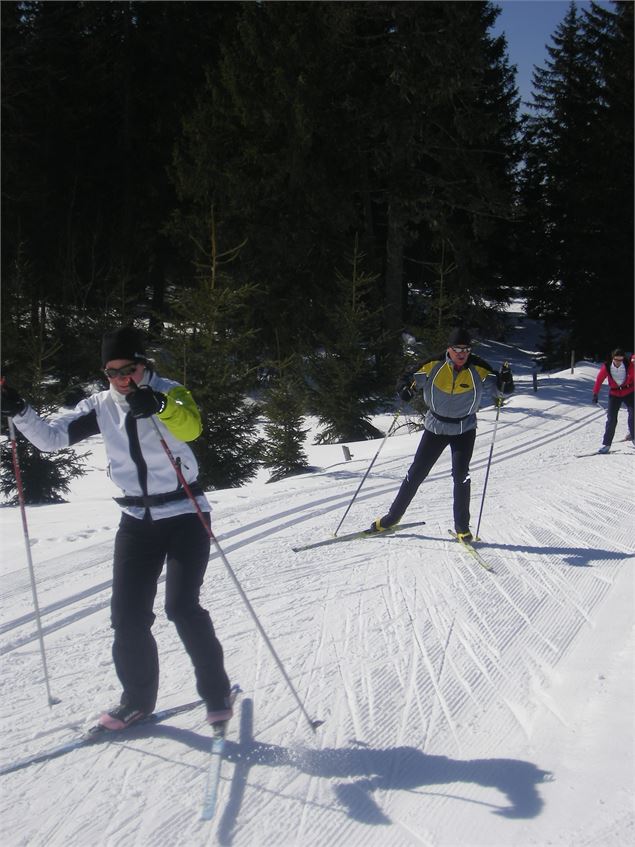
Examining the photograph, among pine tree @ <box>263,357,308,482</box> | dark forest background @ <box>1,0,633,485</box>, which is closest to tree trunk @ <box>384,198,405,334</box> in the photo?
dark forest background @ <box>1,0,633,485</box>

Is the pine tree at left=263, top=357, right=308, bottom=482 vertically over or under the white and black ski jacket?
under

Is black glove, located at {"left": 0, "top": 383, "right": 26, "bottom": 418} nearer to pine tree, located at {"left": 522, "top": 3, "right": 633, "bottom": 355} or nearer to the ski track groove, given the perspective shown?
the ski track groove

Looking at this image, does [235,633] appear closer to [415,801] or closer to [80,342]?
[415,801]

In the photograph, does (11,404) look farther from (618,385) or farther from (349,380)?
(349,380)

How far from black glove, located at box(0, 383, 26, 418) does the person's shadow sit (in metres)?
1.79

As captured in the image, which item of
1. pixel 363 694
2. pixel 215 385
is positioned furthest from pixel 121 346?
pixel 215 385

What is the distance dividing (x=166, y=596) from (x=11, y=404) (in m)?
1.21

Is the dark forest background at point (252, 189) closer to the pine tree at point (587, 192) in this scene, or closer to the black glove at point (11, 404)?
the pine tree at point (587, 192)

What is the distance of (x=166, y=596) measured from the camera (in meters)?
3.56

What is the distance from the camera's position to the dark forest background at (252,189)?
56.1ft

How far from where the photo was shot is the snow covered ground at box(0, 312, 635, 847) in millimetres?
3033

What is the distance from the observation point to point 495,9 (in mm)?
29859

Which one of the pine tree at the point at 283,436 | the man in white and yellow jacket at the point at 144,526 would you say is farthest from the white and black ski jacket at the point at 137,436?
the pine tree at the point at 283,436

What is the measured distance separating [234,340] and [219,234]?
31.3 feet
